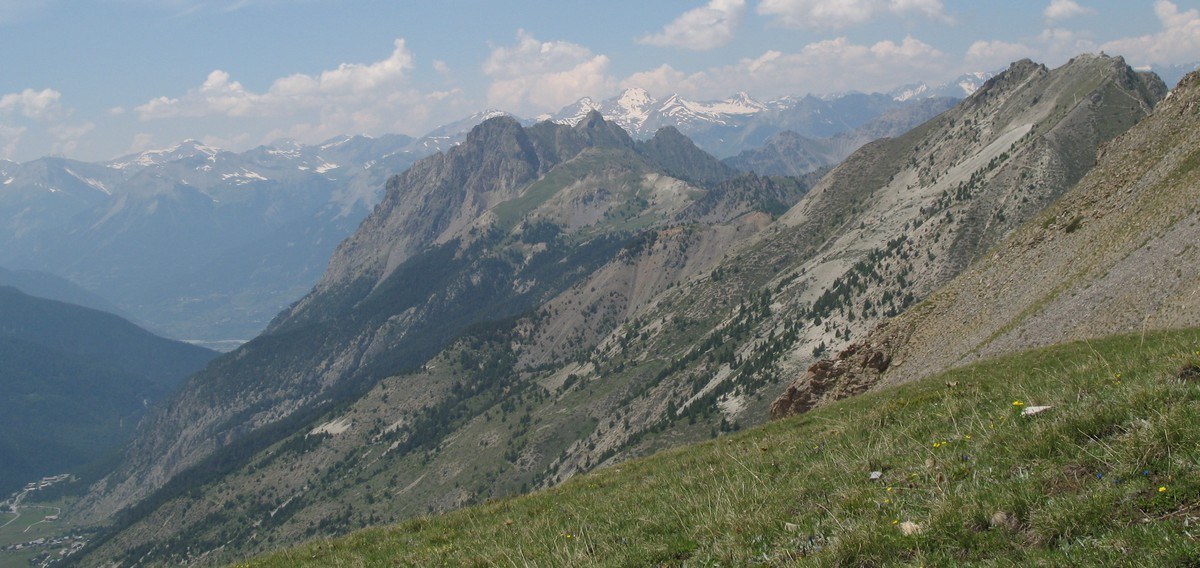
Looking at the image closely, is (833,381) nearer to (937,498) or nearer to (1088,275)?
(1088,275)

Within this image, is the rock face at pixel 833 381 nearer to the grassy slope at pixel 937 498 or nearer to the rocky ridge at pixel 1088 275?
the rocky ridge at pixel 1088 275

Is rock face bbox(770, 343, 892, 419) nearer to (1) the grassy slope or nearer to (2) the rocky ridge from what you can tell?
(2) the rocky ridge

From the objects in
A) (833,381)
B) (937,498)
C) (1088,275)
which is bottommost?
(833,381)

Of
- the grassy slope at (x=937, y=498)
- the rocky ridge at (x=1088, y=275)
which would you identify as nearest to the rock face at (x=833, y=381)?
the rocky ridge at (x=1088, y=275)

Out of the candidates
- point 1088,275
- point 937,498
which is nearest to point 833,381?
point 1088,275

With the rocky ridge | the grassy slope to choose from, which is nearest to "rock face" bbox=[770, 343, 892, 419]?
the rocky ridge

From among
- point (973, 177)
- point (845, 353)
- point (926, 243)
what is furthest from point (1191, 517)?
point (973, 177)

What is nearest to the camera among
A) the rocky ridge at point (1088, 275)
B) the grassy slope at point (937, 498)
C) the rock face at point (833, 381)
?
the grassy slope at point (937, 498)

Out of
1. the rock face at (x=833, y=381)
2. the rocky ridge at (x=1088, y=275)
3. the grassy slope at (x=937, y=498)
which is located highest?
the grassy slope at (x=937, y=498)

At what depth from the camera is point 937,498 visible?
11.3 metres

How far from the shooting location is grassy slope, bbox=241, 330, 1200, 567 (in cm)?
928

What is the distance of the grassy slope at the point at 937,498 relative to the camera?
365 inches

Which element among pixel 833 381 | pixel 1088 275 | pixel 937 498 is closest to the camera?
pixel 937 498

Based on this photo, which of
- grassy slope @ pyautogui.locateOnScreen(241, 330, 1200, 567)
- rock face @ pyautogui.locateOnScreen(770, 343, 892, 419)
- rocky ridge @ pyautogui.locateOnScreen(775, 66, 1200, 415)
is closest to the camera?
grassy slope @ pyautogui.locateOnScreen(241, 330, 1200, 567)
